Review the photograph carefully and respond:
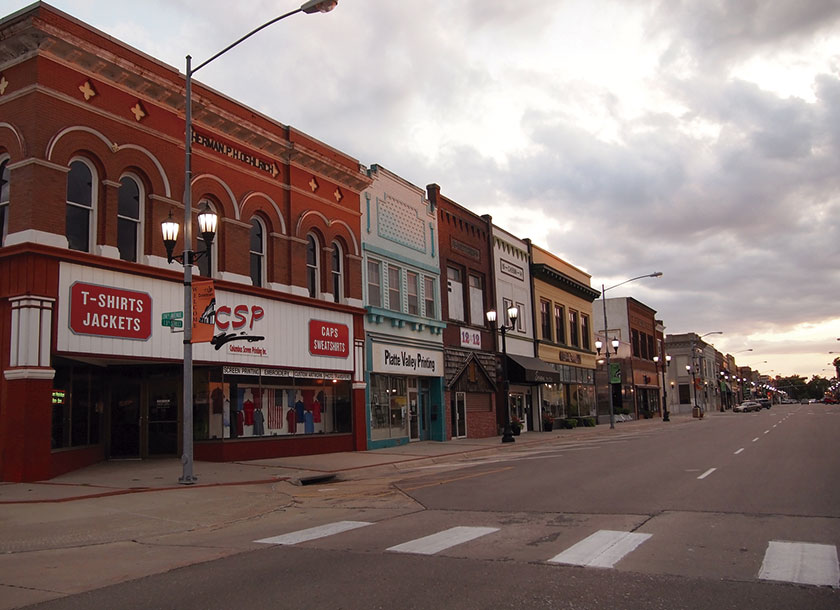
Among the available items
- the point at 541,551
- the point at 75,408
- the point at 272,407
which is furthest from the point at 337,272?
the point at 541,551

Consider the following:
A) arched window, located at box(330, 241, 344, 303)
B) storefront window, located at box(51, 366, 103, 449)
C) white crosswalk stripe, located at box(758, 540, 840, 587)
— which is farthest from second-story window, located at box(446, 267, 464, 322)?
white crosswalk stripe, located at box(758, 540, 840, 587)

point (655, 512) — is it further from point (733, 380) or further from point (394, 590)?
point (733, 380)

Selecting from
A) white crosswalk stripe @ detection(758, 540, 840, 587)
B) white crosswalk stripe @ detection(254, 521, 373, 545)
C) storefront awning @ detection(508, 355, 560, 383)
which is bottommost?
white crosswalk stripe @ detection(254, 521, 373, 545)

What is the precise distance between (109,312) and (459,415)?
18.7 m

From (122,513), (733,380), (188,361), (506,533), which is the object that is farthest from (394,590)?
(733,380)

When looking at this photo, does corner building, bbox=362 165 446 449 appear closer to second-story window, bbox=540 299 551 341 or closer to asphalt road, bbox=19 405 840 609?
second-story window, bbox=540 299 551 341

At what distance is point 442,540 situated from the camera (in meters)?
8.80

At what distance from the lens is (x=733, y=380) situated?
14488cm

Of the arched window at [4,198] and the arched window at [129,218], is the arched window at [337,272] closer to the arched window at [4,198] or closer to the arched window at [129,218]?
the arched window at [129,218]

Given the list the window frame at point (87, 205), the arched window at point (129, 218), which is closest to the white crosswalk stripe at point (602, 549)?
the window frame at point (87, 205)

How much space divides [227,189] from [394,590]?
16.9 metres

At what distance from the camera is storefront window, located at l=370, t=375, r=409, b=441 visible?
26.9 m

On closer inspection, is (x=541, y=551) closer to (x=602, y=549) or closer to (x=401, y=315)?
(x=602, y=549)

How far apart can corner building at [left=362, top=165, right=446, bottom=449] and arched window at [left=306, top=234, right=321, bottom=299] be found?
8.27 feet
